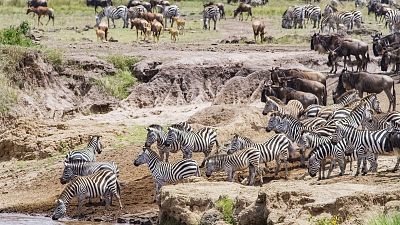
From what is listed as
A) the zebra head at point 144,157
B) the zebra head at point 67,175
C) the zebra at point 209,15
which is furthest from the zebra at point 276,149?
the zebra at point 209,15

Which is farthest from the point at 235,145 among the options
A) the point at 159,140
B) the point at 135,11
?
the point at 135,11

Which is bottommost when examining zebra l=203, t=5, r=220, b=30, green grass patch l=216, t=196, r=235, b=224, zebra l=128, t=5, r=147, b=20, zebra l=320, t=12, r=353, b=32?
zebra l=128, t=5, r=147, b=20

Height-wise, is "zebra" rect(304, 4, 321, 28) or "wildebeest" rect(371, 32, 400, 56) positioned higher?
"wildebeest" rect(371, 32, 400, 56)

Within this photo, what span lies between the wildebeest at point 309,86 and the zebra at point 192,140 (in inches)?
271

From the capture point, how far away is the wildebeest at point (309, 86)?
34.1 metres

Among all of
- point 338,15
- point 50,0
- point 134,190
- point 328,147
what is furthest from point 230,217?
point 50,0

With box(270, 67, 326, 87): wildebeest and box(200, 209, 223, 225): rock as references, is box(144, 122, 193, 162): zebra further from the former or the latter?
box(270, 67, 326, 87): wildebeest

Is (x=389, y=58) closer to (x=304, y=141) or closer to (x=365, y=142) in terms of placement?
(x=304, y=141)

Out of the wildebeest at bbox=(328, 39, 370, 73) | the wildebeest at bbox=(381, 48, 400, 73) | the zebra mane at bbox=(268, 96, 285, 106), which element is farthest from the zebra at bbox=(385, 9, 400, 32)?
the zebra mane at bbox=(268, 96, 285, 106)

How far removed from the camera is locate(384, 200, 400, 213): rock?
1694 centimetres

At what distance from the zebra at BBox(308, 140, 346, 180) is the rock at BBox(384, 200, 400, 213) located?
6376 mm

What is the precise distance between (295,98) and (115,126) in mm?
5266

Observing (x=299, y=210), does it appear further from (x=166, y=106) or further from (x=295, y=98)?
(x=166, y=106)

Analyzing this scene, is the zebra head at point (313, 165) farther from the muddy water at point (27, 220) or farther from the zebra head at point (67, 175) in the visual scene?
the zebra head at point (67, 175)
